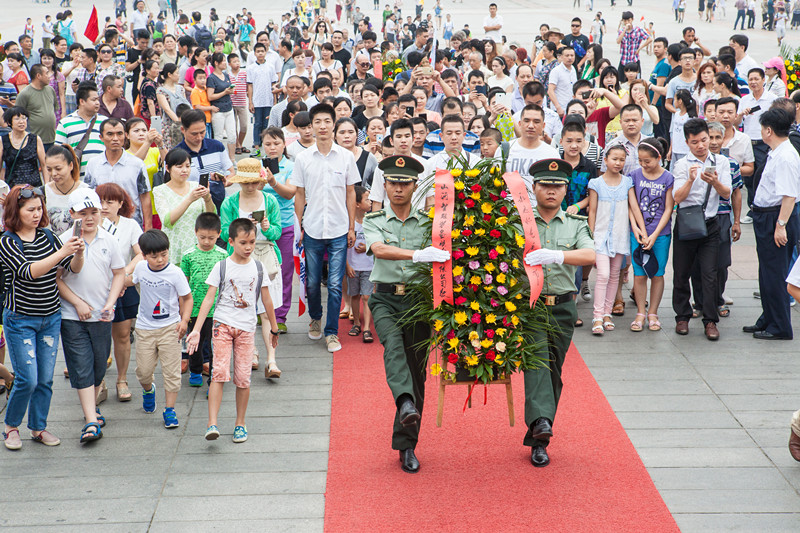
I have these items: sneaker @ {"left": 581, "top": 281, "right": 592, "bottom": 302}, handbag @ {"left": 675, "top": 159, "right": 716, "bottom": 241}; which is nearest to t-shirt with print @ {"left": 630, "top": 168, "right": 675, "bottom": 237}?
handbag @ {"left": 675, "top": 159, "right": 716, "bottom": 241}

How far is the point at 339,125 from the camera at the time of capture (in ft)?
27.6

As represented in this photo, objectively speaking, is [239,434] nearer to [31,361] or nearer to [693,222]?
[31,361]

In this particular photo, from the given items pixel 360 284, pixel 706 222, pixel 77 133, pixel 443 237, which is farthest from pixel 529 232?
pixel 77 133

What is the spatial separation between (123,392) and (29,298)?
52.4 inches

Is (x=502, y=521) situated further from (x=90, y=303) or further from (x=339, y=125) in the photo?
(x=339, y=125)

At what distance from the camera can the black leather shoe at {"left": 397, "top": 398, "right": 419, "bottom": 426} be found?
5.22 metres

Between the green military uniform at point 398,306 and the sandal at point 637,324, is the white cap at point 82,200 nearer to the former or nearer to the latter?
the green military uniform at point 398,306

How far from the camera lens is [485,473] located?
217 inches

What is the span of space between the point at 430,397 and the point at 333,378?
0.91m

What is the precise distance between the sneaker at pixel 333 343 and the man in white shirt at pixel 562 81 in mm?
6843

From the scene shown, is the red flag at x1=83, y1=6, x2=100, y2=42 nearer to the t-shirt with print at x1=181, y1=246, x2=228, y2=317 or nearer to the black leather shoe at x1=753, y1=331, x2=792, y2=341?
the t-shirt with print at x1=181, y1=246, x2=228, y2=317

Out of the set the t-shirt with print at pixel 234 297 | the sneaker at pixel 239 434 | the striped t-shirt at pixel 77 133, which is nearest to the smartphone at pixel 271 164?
the striped t-shirt at pixel 77 133

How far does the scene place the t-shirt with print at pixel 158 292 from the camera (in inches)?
247

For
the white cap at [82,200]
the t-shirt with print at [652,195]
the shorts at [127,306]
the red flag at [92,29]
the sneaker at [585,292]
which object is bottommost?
the sneaker at [585,292]
